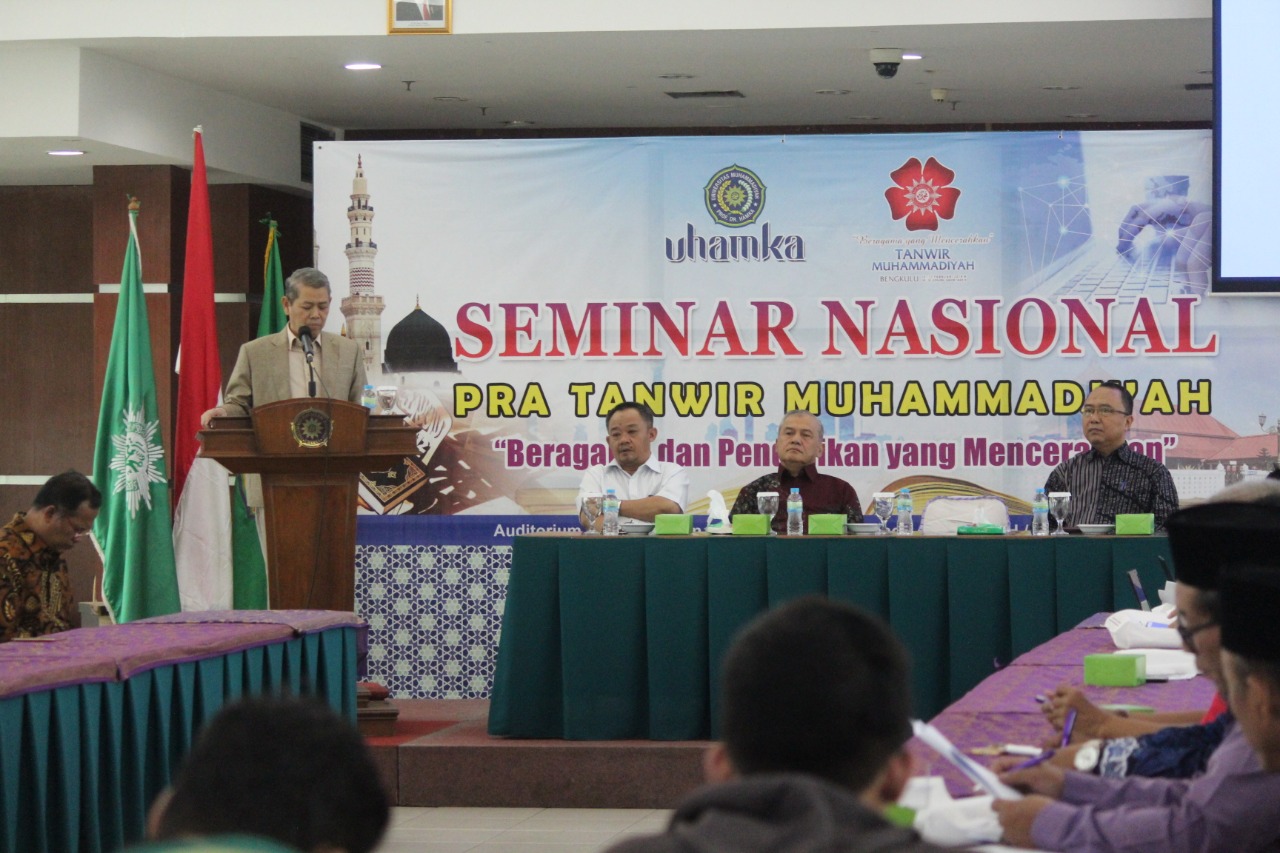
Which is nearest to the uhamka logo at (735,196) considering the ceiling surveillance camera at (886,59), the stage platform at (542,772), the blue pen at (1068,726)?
the ceiling surveillance camera at (886,59)

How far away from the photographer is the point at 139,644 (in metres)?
3.76

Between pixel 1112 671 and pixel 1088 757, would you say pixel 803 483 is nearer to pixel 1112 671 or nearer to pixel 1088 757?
pixel 1112 671

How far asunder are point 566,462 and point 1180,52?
3.16 metres

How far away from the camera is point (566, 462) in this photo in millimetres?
7363

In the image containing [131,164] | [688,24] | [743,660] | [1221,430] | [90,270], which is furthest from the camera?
[90,270]

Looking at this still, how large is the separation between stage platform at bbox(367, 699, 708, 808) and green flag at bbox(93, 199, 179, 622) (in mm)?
1741

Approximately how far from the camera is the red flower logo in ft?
23.8

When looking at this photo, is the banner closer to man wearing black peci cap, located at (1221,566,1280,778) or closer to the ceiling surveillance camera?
the ceiling surveillance camera

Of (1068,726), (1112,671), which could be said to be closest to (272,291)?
(1112,671)

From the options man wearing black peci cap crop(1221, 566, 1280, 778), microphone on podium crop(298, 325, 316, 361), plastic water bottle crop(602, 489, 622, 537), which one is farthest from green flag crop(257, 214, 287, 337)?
man wearing black peci cap crop(1221, 566, 1280, 778)

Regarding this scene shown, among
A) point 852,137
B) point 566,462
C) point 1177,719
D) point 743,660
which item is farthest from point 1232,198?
point 743,660

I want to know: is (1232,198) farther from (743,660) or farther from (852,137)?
(743,660)

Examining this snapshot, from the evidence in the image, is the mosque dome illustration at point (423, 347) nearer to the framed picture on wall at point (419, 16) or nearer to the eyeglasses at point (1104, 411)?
the framed picture on wall at point (419, 16)

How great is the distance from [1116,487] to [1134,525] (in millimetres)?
581
